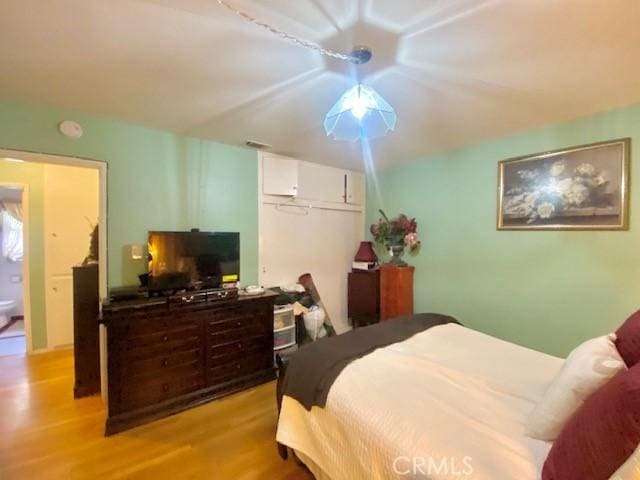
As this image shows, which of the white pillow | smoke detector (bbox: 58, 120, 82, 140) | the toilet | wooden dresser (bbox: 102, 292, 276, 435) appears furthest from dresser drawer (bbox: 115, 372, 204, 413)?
the toilet

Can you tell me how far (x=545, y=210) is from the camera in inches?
101

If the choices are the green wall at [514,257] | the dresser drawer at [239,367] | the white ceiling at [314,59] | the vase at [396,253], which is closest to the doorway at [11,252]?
the white ceiling at [314,59]

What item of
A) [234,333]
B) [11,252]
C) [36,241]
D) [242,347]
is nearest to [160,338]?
[234,333]

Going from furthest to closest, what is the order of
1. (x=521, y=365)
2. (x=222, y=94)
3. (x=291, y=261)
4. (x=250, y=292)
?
(x=291, y=261) → (x=250, y=292) → (x=222, y=94) → (x=521, y=365)

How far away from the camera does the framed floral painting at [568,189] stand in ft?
7.28

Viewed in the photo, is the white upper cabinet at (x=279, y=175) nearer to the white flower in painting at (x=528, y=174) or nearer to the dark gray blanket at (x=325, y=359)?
the dark gray blanket at (x=325, y=359)

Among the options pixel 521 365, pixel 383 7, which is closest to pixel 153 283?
pixel 383 7

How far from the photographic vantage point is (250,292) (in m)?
2.91

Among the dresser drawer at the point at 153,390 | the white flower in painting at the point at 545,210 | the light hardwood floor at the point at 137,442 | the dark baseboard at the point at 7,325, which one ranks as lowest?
the light hardwood floor at the point at 137,442

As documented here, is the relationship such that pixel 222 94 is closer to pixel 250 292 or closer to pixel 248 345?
pixel 250 292

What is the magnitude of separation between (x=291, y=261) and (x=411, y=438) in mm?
2672

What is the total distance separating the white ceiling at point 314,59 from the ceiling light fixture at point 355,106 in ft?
0.14

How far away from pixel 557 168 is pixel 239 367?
3.34m

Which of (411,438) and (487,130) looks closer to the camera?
(411,438)
